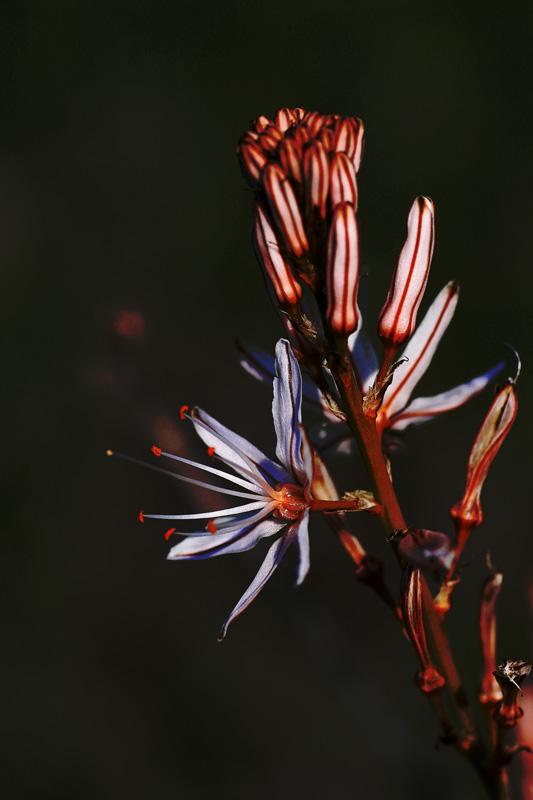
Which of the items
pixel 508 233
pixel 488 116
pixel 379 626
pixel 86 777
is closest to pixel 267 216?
pixel 379 626

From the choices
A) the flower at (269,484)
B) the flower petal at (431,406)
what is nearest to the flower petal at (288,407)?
the flower at (269,484)

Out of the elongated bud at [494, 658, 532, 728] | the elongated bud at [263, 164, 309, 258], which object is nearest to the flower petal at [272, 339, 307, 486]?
the elongated bud at [263, 164, 309, 258]

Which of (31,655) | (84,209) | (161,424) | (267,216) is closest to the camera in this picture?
(267,216)

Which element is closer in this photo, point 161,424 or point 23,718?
point 161,424

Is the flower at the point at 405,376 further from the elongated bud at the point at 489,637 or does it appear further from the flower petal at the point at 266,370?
the elongated bud at the point at 489,637

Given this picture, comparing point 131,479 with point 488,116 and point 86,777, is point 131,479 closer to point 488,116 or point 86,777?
point 86,777

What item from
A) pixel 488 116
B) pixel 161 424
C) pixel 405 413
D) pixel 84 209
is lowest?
pixel 405 413
